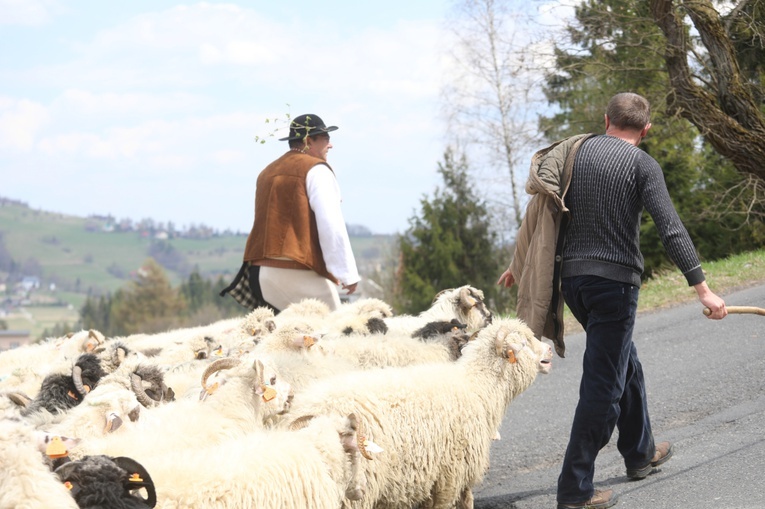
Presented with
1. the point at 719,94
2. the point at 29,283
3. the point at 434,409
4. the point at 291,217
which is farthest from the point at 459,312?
the point at 29,283

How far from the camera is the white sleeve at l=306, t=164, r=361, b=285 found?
764cm

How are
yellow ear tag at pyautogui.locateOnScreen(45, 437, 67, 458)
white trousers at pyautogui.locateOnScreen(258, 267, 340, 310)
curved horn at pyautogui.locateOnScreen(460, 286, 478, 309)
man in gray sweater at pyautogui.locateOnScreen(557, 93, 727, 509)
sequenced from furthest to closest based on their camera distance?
curved horn at pyautogui.locateOnScreen(460, 286, 478, 309) → white trousers at pyautogui.locateOnScreen(258, 267, 340, 310) → man in gray sweater at pyautogui.locateOnScreen(557, 93, 727, 509) → yellow ear tag at pyautogui.locateOnScreen(45, 437, 67, 458)

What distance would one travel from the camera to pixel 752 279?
1389cm

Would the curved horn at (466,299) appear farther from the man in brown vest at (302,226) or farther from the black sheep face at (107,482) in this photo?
the black sheep face at (107,482)

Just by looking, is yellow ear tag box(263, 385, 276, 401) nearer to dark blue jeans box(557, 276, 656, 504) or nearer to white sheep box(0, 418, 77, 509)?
white sheep box(0, 418, 77, 509)

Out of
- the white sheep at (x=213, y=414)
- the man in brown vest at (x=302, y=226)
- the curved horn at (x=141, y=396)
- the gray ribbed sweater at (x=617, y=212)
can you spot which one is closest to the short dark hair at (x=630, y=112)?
the gray ribbed sweater at (x=617, y=212)

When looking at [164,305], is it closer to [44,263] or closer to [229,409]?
[229,409]

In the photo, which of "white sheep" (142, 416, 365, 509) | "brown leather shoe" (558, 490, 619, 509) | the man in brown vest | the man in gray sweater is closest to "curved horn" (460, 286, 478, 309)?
the man in brown vest

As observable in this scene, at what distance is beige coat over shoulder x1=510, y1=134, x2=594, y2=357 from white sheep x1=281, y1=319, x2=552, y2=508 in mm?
417

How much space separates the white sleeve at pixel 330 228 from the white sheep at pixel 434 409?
2.05 m

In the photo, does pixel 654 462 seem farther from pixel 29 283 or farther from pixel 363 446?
pixel 29 283

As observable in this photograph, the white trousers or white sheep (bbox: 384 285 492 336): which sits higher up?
the white trousers

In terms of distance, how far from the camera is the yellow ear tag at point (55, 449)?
3357 millimetres

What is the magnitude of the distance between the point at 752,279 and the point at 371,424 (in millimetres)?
11053
